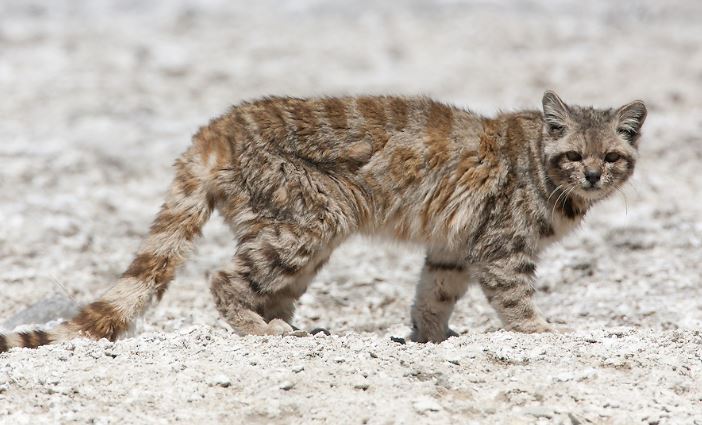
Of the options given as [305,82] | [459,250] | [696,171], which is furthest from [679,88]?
[459,250]

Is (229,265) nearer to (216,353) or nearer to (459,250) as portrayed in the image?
(216,353)

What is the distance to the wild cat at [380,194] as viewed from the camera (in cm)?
635

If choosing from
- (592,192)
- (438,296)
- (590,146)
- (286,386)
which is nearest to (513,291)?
(438,296)

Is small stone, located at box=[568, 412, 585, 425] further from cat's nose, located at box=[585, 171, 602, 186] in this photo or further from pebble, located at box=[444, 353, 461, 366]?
cat's nose, located at box=[585, 171, 602, 186]

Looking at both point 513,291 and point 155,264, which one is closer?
point 155,264

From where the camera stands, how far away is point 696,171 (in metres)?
11.0

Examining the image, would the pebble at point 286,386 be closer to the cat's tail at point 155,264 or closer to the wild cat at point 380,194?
the wild cat at point 380,194

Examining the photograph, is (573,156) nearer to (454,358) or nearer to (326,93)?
(454,358)

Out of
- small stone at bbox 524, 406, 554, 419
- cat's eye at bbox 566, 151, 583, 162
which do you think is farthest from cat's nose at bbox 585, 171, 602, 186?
small stone at bbox 524, 406, 554, 419

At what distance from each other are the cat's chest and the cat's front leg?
0.25 meters

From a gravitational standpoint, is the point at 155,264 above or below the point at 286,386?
above

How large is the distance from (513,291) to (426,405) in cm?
189

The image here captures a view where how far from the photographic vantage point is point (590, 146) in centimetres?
673

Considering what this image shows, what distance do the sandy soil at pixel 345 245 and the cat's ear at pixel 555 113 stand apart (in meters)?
1.40
